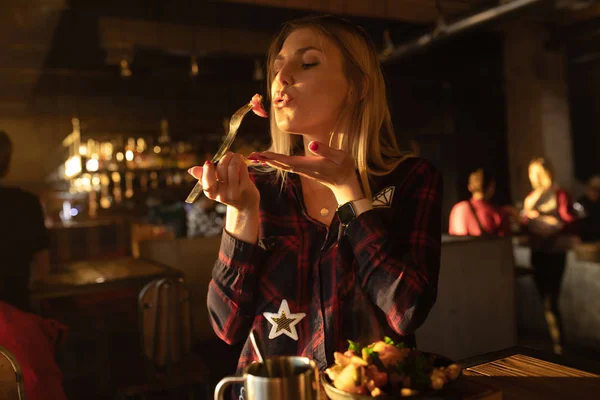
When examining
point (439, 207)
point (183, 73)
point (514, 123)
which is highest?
point (183, 73)

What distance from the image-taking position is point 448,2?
244 inches

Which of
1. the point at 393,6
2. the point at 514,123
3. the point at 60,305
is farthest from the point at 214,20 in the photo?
the point at 514,123

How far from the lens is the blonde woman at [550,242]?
4.20 meters

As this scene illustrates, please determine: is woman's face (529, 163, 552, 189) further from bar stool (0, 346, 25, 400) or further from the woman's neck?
bar stool (0, 346, 25, 400)

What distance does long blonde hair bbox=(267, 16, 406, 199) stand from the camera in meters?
1.17

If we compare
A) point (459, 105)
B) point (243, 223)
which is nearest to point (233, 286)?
point (243, 223)

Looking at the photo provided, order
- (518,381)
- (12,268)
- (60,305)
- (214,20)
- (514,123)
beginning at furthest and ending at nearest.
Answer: (514,123) < (214,20) < (60,305) < (12,268) < (518,381)

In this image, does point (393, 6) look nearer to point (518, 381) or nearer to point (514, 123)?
point (514, 123)

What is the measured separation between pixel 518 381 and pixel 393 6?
5640 millimetres

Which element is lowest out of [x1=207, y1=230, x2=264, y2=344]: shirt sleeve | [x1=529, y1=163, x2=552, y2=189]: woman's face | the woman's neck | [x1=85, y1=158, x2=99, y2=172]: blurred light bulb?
[x1=207, y1=230, x2=264, y2=344]: shirt sleeve

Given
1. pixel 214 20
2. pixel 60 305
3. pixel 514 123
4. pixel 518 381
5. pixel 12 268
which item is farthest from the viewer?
pixel 514 123

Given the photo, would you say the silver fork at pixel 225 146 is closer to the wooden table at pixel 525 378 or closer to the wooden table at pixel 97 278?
the wooden table at pixel 525 378

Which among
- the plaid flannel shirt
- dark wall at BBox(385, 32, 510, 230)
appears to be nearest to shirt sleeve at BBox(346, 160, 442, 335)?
the plaid flannel shirt

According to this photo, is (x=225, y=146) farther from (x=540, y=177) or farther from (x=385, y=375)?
(x=540, y=177)
